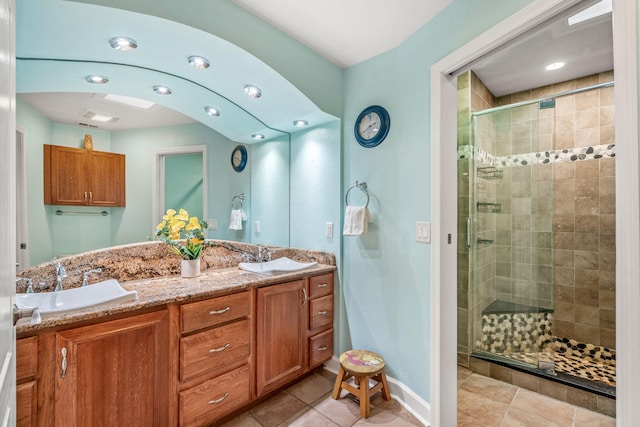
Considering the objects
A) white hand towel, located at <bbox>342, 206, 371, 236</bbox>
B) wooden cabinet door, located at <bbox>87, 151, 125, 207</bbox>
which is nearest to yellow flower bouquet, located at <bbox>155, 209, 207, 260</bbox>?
wooden cabinet door, located at <bbox>87, 151, 125, 207</bbox>

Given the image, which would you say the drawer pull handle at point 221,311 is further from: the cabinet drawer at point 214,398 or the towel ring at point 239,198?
the towel ring at point 239,198

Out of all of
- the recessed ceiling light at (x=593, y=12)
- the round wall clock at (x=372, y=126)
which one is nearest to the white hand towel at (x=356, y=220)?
the round wall clock at (x=372, y=126)

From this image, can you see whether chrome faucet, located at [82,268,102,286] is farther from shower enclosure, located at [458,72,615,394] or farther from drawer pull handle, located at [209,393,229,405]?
shower enclosure, located at [458,72,615,394]

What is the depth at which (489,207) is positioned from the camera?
2602 mm

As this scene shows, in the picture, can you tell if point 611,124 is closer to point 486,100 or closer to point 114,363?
point 486,100

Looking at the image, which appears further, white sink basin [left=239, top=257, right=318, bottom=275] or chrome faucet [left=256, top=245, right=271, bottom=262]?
chrome faucet [left=256, top=245, right=271, bottom=262]

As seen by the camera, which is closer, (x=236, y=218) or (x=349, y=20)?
(x=349, y=20)

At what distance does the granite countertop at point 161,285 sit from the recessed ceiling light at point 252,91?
1277mm

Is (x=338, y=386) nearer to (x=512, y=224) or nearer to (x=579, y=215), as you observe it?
(x=512, y=224)

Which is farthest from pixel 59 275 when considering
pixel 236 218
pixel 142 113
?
pixel 236 218

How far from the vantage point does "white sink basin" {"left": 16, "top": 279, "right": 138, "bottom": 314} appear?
1.26 meters

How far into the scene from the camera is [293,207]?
2.61 meters

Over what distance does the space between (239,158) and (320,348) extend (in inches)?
66.8

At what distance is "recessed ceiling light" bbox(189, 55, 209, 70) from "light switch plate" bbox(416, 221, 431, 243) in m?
1.65
